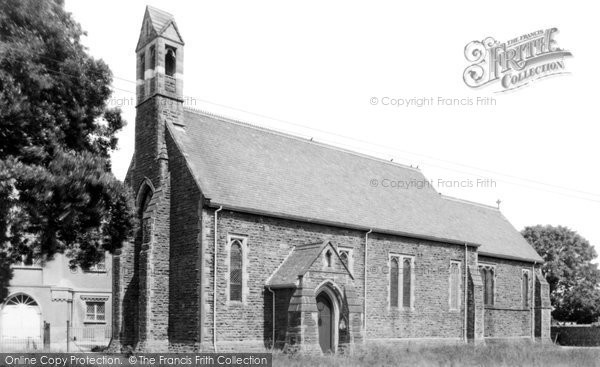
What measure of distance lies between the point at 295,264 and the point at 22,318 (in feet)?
74.1

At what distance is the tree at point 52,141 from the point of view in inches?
671

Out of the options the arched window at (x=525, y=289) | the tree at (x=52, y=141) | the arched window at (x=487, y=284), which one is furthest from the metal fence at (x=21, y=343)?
the arched window at (x=525, y=289)

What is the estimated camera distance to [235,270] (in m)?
26.2

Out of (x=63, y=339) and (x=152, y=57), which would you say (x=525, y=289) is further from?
(x=63, y=339)

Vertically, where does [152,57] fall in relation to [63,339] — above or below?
above

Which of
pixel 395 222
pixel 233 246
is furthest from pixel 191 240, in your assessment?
pixel 395 222

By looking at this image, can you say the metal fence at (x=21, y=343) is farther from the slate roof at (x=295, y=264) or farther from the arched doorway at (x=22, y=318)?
the slate roof at (x=295, y=264)

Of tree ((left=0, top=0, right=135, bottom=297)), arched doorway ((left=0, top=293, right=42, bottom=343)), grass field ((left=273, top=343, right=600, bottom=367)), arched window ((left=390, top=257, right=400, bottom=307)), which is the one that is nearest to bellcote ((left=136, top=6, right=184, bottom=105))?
tree ((left=0, top=0, right=135, bottom=297))

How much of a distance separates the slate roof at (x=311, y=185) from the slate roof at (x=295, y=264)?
5.50 ft

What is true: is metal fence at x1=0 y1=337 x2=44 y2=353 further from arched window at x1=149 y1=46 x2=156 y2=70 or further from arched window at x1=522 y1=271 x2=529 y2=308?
arched window at x1=522 y1=271 x2=529 y2=308

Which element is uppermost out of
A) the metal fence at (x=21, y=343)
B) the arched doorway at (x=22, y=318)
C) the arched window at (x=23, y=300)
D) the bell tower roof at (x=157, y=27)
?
the bell tower roof at (x=157, y=27)

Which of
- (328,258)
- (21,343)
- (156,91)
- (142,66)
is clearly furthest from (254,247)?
(21,343)

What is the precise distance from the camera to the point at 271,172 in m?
30.6

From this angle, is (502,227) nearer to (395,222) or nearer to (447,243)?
(447,243)
